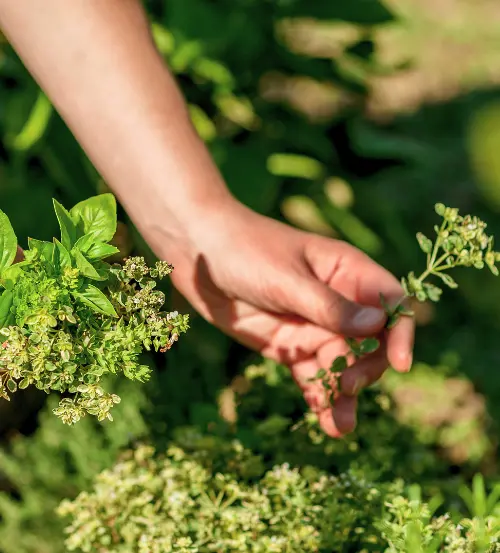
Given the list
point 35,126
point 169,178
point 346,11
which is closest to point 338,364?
point 169,178

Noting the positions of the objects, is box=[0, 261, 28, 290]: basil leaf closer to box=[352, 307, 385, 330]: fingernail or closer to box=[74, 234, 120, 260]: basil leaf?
box=[74, 234, 120, 260]: basil leaf

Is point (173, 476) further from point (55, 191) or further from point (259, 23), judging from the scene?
point (259, 23)

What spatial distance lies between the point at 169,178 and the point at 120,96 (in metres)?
0.21

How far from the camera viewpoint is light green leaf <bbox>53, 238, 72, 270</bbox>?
1.00 metres

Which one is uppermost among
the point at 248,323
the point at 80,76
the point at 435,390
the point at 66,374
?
the point at 80,76

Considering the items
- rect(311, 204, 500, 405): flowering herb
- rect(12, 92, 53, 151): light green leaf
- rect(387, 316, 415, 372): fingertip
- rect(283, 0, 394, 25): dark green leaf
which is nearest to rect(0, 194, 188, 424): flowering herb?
rect(311, 204, 500, 405): flowering herb

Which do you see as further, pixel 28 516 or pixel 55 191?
pixel 55 191

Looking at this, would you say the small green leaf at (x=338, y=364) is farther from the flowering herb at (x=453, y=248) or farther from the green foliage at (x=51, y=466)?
the green foliage at (x=51, y=466)

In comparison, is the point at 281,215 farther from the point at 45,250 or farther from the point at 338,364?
the point at 45,250

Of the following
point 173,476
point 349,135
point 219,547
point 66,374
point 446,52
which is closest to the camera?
point 66,374

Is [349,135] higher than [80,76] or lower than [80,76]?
lower

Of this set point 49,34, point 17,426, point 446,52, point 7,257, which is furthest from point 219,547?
point 446,52

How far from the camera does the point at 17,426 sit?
2213 millimetres

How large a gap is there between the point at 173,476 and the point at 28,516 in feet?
1.53
